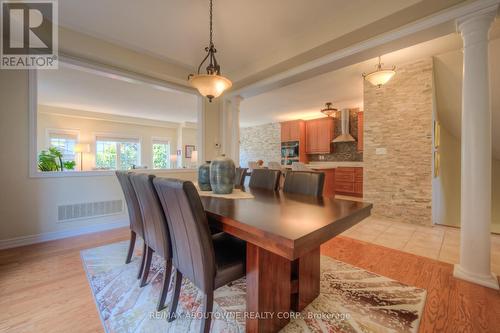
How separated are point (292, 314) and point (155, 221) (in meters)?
1.14

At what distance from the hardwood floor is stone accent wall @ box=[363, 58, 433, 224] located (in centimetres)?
145

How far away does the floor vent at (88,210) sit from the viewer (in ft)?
9.34

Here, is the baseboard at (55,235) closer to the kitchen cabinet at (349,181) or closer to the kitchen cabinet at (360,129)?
the kitchen cabinet at (349,181)

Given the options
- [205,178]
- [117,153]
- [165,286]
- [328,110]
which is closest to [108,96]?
[117,153]

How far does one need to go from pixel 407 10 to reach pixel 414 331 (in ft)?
8.65

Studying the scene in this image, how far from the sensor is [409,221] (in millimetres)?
3449

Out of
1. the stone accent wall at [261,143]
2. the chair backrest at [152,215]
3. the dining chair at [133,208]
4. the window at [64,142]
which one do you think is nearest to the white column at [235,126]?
the dining chair at [133,208]

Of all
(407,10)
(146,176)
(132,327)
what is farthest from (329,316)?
(407,10)

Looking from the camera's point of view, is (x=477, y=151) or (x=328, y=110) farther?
(x=328, y=110)

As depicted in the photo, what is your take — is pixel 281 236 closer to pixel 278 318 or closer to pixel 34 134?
pixel 278 318

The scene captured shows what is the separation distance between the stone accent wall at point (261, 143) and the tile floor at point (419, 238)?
5.10m

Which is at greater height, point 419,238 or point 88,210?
point 88,210

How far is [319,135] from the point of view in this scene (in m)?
6.99

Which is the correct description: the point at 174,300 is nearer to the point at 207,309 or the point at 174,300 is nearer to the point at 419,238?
the point at 207,309
